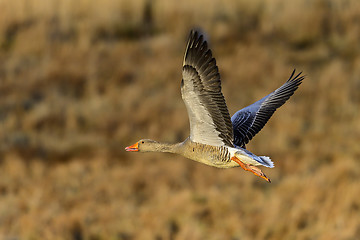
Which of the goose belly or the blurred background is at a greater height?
the blurred background

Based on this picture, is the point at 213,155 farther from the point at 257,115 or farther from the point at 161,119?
the point at 161,119

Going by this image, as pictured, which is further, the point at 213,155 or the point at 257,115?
the point at 257,115

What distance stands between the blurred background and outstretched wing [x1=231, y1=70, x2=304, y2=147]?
6.63 meters

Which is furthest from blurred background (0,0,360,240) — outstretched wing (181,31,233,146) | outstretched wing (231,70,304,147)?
outstretched wing (181,31,233,146)

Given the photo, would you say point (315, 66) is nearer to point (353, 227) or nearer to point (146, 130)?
point (146, 130)

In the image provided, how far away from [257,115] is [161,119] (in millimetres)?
10150

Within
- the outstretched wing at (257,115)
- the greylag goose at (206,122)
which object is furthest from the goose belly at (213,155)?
the outstretched wing at (257,115)

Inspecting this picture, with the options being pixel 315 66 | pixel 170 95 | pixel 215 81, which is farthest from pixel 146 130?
pixel 215 81

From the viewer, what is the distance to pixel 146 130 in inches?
624

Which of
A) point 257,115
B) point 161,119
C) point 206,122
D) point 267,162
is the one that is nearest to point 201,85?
point 206,122

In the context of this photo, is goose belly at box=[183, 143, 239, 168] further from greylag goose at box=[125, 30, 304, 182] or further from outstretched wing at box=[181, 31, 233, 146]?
outstretched wing at box=[181, 31, 233, 146]

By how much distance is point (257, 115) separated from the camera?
585 cm

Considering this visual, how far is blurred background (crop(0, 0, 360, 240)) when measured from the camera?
1297 centimetres

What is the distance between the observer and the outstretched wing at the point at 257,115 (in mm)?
5645
